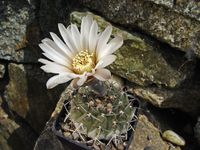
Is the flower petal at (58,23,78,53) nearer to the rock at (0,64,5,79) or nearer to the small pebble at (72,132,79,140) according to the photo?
the small pebble at (72,132,79,140)

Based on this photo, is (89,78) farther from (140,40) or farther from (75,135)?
(140,40)

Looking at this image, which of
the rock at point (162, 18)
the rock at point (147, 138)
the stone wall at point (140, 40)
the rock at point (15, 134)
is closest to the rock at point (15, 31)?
the stone wall at point (140, 40)

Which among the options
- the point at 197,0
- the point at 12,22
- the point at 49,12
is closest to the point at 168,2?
the point at 197,0

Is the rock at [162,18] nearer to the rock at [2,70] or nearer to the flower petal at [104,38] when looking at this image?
the flower petal at [104,38]

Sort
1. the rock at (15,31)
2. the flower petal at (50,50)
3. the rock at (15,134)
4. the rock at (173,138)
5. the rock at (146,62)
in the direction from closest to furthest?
the flower petal at (50,50)
the rock at (146,62)
the rock at (173,138)
the rock at (15,31)
the rock at (15,134)

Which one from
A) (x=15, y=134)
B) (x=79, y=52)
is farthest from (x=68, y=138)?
(x=15, y=134)

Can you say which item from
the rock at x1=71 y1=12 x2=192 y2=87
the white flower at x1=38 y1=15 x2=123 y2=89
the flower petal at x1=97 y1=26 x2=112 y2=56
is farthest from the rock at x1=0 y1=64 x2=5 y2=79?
the flower petal at x1=97 y1=26 x2=112 y2=56
